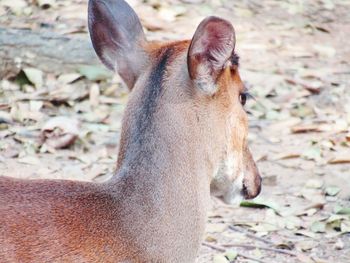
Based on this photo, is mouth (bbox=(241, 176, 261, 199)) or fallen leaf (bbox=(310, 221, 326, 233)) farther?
fallen leaf (bbox=(310, 221, 326, 233))

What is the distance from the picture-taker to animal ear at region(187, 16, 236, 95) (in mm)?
3787

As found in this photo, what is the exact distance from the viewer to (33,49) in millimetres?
7535

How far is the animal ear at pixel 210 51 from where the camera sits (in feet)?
12.4

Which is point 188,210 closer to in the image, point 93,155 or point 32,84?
point 93,155

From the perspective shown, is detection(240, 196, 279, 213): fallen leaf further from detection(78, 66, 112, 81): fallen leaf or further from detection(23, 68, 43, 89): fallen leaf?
detection(23, 68, 43, 89): fallen leaf

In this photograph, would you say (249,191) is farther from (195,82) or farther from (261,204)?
(261,204)

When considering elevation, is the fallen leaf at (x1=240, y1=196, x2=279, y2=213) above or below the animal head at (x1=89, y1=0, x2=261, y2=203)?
below

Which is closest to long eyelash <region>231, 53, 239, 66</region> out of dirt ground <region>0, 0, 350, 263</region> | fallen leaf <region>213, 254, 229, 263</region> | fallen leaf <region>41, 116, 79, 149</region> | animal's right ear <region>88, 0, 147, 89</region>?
animal's right ear <region>88, 0, 147, 89</region>

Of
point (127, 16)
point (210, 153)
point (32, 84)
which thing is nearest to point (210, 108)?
point (210, 153)

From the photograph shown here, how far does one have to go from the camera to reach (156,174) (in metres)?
3.86

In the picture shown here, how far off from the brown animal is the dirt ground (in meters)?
0.84

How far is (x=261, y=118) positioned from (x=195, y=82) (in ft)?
11.5


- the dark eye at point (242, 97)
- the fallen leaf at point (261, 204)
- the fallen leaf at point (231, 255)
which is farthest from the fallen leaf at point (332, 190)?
the dark eye at point (242, 97)

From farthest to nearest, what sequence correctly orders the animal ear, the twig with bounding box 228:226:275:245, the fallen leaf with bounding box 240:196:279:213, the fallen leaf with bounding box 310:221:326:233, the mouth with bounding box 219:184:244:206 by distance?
the fallen leaf with bounding box 240:196:279:213
the fallen leaf with bounding box 310:221:326:233
the twig with bounding box 228:226:275:245
the mouth with bounding box 219:184:244:206
the animal ear
